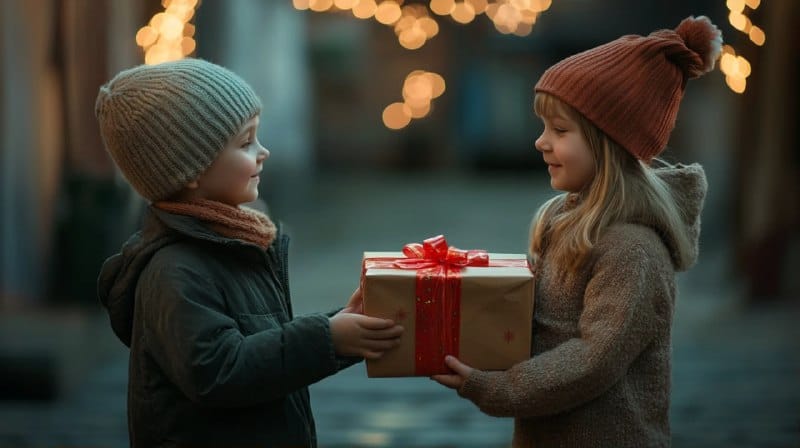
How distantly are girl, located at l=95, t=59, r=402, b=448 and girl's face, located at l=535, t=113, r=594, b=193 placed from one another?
1.70 feet

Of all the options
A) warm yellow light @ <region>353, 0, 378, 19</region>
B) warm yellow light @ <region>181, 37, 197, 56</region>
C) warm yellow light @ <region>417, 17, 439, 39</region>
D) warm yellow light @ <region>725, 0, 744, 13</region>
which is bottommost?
warm yellow light @ <region>181, 37, 197, 56</region>

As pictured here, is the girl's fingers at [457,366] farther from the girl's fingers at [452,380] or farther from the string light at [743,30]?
the string light at [743,30]

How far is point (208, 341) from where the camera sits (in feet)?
6.25

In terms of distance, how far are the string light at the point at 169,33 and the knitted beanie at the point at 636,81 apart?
331 centimetres

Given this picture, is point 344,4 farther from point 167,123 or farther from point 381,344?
point 381,344

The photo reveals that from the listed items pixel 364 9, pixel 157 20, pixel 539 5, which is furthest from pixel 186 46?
pixel 539 5

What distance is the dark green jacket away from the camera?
1915mm

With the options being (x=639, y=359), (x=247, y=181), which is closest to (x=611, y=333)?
(x=639, y=359)

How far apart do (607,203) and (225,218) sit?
82 centimetres

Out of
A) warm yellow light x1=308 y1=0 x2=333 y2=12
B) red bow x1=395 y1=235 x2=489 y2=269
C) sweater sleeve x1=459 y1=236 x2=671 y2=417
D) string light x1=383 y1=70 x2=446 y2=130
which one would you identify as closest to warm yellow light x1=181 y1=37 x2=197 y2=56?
warm yellow light x1=308 y1=0 x2=333 y2=12

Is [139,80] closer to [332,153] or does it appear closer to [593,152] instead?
[593,152]

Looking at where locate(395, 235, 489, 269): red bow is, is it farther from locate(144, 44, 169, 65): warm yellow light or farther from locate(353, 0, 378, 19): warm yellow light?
locate(353, 0, 378, 19): warm yellow light

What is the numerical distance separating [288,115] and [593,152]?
14.7 metres

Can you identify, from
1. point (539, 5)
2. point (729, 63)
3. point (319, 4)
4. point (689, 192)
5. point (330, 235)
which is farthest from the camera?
point (330, 235)
